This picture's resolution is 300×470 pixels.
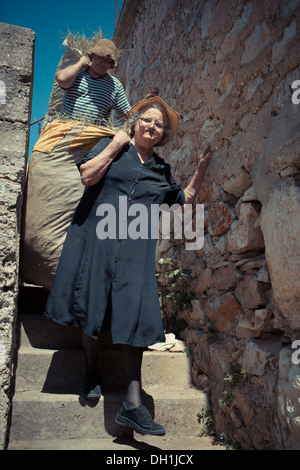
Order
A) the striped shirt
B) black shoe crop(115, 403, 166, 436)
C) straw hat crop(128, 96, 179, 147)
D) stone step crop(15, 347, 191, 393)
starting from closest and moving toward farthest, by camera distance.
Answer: black shoe crop(115, 403, 166, 436), stone step crop(15, 347, 191, 393), straw hat crop(128, 96, 179, 147), the striped shirt

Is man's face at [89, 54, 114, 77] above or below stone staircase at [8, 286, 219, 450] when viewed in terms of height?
above

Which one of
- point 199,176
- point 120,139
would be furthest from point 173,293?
point 120,139

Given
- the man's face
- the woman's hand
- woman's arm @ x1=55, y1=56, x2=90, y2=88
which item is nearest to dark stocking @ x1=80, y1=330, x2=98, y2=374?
the woman's hand

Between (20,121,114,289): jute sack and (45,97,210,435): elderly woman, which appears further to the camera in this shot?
(20,121,114,289): jute sack

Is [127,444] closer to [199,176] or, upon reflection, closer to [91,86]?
[199,176]

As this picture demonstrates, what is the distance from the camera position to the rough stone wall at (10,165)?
184 centimetres

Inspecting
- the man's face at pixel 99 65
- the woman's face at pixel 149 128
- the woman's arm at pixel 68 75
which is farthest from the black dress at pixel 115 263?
the man's face at pixel 99 65

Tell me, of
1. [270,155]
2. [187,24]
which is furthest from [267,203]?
[187,24]

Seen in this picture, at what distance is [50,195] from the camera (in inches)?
95.9

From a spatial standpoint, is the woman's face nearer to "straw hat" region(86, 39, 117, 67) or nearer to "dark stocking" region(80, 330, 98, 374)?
"straw hat" region(86, 39, 117, 67)

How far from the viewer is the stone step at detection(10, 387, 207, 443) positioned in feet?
6.40

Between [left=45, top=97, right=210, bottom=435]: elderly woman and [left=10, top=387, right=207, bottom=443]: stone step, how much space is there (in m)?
0.09

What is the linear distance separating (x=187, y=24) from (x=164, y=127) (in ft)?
4.43

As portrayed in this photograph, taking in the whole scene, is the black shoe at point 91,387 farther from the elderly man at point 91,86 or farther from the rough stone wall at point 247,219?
the elderly man at point 91,86
